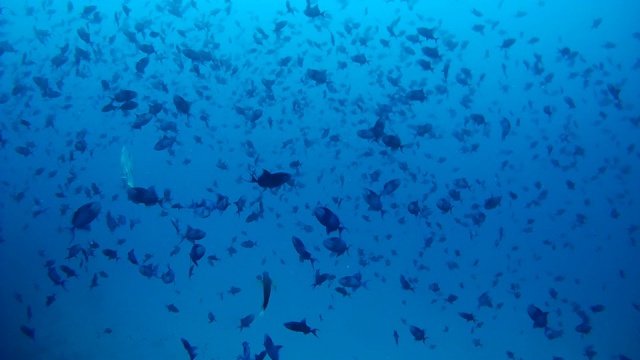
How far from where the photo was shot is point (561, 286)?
1617 inches

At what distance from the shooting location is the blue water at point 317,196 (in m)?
22.1

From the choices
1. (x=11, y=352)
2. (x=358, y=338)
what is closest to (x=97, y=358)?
(x=11, y=352)

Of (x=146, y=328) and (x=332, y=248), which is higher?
(x=332, y=248)

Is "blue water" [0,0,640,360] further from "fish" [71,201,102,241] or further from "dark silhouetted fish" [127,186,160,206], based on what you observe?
"fish" [71,201,102,241]

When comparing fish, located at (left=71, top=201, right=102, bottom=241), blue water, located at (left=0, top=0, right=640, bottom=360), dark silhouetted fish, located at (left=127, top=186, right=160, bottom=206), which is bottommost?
blue water, located at (left=0, top=0, right=640, bottom=360)

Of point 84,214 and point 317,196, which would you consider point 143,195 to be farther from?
point 317,196

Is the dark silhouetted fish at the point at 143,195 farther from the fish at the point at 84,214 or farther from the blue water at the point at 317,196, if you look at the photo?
the blue water at the point at 317,196

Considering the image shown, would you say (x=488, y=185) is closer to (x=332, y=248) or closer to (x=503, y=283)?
(x=503, y=283)

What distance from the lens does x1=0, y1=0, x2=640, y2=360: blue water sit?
72.4ft

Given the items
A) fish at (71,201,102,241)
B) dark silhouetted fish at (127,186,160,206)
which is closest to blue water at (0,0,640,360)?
dark silhouetted fish at (127,186,160,206)

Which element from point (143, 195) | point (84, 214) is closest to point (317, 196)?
point (143, 195)

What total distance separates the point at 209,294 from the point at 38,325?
12.5 meters

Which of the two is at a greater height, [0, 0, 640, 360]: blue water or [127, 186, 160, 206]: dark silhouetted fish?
[127, 186, 160, 206]: dark silhouetted fish

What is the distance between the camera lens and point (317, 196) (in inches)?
1631
